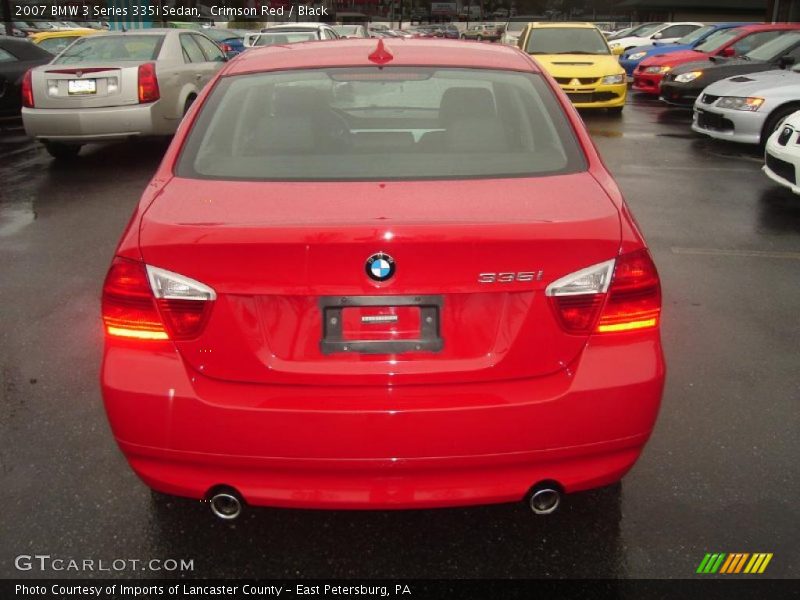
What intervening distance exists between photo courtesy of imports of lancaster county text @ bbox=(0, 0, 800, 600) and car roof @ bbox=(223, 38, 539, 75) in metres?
0.02

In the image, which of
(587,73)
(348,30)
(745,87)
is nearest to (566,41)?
(587,73)

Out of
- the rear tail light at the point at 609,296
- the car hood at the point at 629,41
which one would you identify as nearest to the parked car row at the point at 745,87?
the rear tail light at the point at 609,296

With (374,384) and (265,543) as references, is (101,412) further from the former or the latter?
(374,384)

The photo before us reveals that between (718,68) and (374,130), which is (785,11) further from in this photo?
(374,130)

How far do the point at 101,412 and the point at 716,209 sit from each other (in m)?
6.27

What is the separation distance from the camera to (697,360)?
430cm

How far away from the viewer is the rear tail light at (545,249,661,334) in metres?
2.29

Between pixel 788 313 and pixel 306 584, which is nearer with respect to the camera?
pixel 306 584

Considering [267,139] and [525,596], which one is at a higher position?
[267,139]

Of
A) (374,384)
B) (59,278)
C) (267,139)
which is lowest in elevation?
(59,278)

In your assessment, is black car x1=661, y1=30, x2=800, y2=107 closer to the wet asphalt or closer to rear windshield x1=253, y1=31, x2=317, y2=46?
the wet asphalt

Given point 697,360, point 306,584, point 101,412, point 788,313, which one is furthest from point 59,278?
A: point 788,313

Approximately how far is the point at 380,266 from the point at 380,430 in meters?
0.47

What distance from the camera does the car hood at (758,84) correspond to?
9.89 metres
